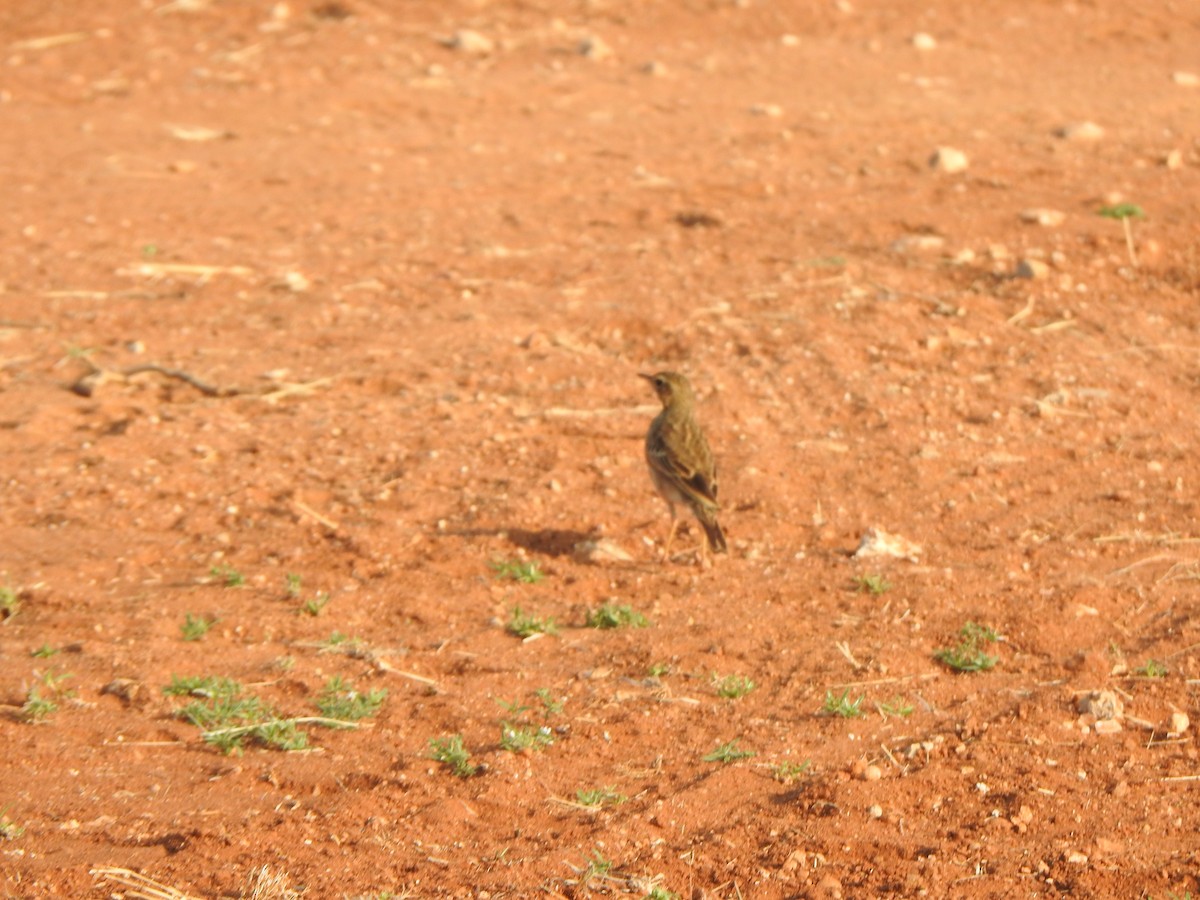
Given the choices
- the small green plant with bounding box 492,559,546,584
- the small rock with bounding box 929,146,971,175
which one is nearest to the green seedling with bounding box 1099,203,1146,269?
the small rock with bounding box 929,146,971,175

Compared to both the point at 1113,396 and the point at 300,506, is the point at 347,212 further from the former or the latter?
the point at 1113,396

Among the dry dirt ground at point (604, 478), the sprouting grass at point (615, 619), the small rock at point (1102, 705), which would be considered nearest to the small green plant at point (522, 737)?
the dry dirt ground at point (604, 478)

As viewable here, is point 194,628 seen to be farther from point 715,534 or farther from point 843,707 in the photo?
point 843,707

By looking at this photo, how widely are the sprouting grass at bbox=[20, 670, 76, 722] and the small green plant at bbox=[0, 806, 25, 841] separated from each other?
730 millimetres

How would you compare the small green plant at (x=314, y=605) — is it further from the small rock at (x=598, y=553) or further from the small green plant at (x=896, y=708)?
the small green plant at (x=896, y=708)

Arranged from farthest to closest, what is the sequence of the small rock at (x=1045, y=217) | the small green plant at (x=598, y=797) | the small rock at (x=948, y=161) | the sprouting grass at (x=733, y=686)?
the small rock at (x=948, y=161) → the small rock at (x=1045, y=217) → the sprouting grass at (x=733, y=686) → the small green plant at (x=598, y=797)

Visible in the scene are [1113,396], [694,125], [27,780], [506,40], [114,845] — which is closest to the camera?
[114,845]

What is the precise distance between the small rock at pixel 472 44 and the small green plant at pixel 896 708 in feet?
35.9

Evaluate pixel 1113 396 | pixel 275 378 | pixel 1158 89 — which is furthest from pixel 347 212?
pixel 1158 89

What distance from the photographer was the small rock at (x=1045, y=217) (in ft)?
33.3

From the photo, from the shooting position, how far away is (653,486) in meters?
7.43

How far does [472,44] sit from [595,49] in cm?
120

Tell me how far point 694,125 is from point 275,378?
5.47m

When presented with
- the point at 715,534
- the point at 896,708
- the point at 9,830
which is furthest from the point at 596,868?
the point at 715,534
